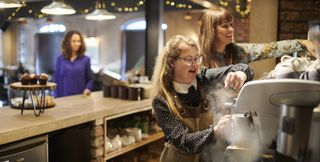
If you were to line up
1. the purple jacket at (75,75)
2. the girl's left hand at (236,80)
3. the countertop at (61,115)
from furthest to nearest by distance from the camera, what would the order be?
1. the purple jacket at (75,75)
2. the countertop at (61,115)
3. the girl's left hand at (236,80)

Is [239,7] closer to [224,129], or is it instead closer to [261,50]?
[261,50]

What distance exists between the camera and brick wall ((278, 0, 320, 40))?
152cm

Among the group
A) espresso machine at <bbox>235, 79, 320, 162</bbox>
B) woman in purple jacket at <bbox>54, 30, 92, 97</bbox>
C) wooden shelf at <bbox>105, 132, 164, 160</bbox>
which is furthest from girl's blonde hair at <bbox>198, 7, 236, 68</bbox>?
woman in purple jacket at <bbox>54, 30, 92, 97</bbox>

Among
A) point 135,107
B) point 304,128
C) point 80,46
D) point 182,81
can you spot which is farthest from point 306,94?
point 80,46

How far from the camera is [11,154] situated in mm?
1806

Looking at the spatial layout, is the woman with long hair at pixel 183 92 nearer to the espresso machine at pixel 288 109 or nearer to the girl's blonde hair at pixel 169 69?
the girl's blonde hair at pixel 169 69

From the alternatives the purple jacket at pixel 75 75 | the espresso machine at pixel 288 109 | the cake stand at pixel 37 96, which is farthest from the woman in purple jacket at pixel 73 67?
the espresso machine at pixel 288 109

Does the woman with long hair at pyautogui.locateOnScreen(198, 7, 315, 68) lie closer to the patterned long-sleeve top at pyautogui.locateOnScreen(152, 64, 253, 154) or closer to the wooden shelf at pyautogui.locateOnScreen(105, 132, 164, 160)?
the patterned long-sleeve top at pyautogui.locateOnScreen(152, 64, 253, 154)

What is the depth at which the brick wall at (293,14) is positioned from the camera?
1.52 meters

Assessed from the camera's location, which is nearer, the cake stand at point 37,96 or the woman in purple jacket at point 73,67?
the cake stand at point 37,96

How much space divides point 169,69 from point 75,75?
7.47 feet

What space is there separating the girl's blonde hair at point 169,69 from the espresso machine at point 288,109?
1.69 feet

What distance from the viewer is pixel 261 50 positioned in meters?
1.49

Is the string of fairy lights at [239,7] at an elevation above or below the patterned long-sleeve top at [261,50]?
above
